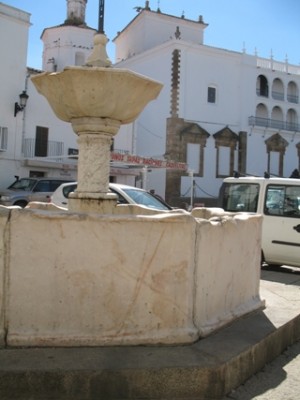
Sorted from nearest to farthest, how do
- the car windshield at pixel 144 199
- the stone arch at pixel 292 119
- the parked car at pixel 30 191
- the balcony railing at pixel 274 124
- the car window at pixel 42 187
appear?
the car windshield at pixel 144 199
the parked car at pixel 30 191
the car window at pixel 42 187
the balcony railing at pixel 274 124
the stone arch at pixel 292 119

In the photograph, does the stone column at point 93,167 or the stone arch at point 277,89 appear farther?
the stone arch at point 277,89

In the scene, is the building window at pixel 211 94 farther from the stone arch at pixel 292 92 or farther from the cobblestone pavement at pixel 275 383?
the cobblestone pavement at pixel 275 383

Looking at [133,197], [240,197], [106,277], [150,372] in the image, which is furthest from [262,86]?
[150,372]

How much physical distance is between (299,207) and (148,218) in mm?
5853

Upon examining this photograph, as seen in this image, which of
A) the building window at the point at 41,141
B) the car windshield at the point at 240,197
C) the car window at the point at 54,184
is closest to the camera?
the car windshield at the point at 240,197

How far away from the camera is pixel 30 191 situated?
19031 mm

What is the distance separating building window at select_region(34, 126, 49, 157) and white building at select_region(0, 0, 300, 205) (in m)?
1.60

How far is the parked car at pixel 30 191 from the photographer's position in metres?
18.4

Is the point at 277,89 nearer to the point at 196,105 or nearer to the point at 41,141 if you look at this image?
the point at 196,105

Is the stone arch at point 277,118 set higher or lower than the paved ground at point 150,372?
higher

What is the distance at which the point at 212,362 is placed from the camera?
3318mm

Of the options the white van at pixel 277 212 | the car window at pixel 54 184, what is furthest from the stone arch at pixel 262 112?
the white van at pixel 277 212

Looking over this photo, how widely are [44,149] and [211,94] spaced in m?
15.4

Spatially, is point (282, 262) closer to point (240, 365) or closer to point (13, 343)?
point (240, 365)
